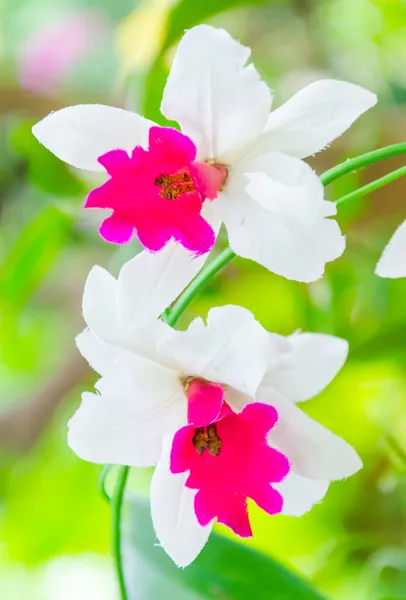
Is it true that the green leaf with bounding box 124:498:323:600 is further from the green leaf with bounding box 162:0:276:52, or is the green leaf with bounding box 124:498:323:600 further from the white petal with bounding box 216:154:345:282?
the green leaf with bounding box 162:0:276:52

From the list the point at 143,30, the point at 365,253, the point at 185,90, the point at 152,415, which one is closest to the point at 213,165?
the point at 185,90

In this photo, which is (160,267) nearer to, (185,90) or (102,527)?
(185,90)

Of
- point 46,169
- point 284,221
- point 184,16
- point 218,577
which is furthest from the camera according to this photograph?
point 46,169

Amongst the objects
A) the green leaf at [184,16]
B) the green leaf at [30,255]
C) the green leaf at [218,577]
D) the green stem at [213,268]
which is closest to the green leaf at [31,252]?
the green leaf at [30,255]

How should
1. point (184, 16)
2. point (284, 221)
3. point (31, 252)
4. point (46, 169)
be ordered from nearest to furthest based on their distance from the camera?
point (284, 221) → point (184, 16) → point (31, 252) → point (46, 169)

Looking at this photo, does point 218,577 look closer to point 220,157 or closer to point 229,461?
point 229,461

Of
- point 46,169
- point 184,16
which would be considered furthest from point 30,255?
point 184,16
